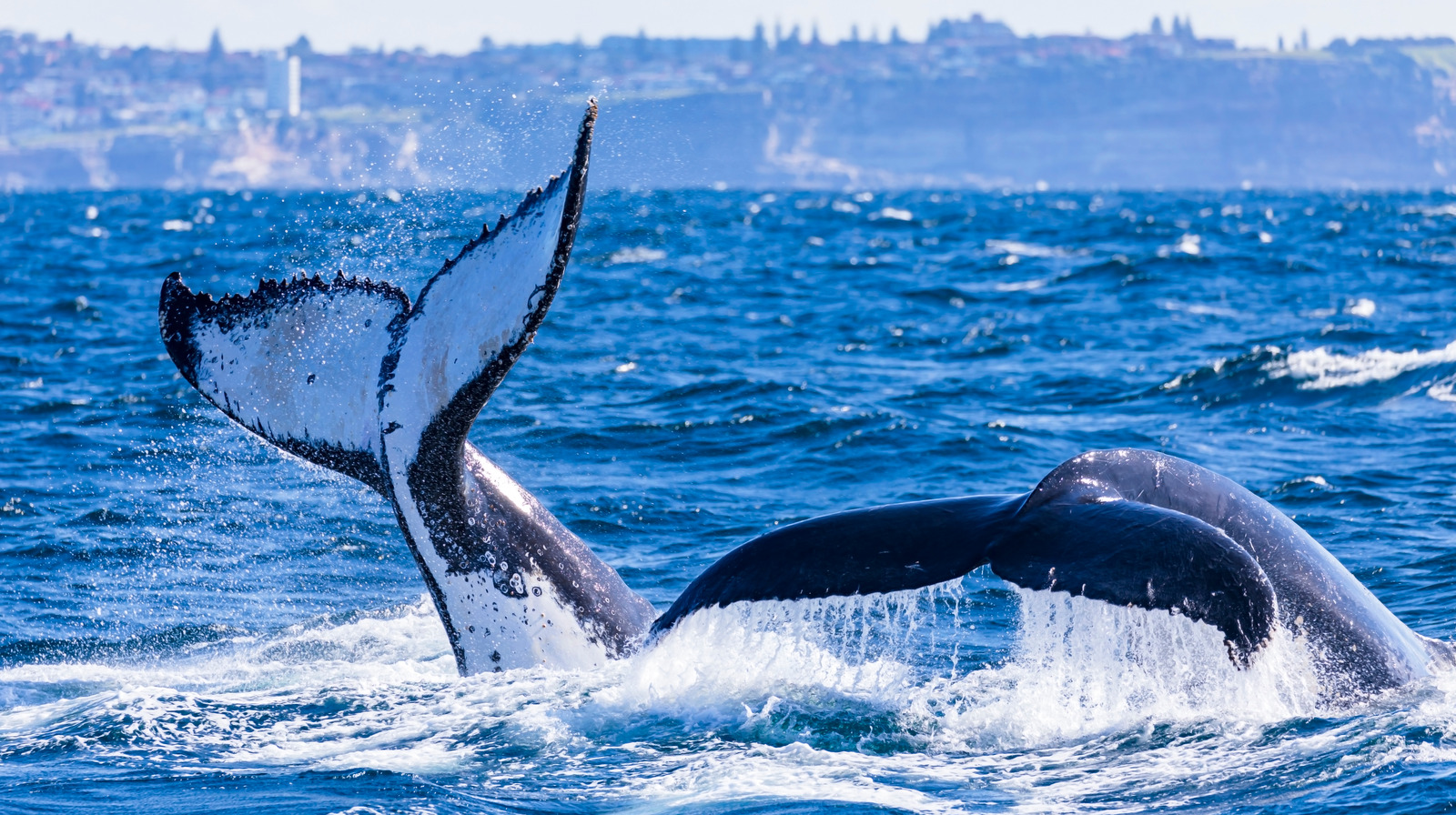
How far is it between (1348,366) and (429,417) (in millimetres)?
12846

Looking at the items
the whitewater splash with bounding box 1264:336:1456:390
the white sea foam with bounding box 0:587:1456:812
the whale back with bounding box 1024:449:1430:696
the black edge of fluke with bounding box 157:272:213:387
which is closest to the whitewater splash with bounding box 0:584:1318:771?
the white sea foam with bounding box 0:587:1456:812

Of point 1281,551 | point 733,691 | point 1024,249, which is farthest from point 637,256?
point 1281,551

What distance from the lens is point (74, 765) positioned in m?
5.41

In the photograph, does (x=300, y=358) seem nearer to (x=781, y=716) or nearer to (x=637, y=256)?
(x=781, y=716)

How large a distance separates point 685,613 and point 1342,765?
2026 millimetres

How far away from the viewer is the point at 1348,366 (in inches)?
623

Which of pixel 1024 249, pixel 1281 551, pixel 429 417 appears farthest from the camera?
pixel 1024 249

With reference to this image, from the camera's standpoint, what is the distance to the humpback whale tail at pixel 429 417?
4.95 metres

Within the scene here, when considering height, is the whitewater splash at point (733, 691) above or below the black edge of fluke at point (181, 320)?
below

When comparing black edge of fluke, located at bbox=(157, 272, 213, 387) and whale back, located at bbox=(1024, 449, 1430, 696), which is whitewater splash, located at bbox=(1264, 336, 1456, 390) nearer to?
whale back, located at bbox=(1024, 449, 1430, 696)

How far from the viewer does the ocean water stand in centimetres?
496

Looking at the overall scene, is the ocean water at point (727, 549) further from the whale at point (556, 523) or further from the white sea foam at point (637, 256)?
the white sea foam at point (637, 256)

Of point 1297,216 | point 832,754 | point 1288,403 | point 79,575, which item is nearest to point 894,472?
point 1288,403

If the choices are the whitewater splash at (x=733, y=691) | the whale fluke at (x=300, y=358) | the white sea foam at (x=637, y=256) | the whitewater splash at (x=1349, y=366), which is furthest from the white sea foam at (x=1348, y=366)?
the white sea foam at (x=637, y=256)
